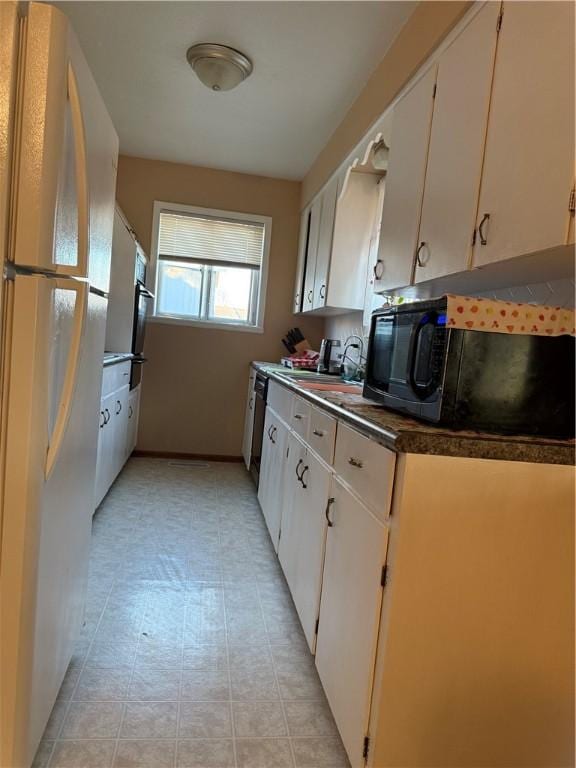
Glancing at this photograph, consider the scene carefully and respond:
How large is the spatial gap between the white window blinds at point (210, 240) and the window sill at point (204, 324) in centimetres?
56

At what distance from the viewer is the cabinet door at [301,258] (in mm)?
4309

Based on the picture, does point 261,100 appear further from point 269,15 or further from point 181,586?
point 181,586

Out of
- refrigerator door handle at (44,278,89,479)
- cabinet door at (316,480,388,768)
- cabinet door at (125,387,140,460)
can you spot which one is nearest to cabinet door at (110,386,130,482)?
cabinet door at (125,387,140,460)

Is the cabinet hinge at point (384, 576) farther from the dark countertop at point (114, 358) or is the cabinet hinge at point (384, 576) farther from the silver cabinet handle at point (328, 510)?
the dark countertop at point (114, 358)

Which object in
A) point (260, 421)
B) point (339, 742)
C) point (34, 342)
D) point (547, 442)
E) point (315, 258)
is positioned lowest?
point (339, 742)

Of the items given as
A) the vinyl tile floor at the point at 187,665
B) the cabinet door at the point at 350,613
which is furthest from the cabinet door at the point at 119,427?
the cabinet door at the point at 350,613

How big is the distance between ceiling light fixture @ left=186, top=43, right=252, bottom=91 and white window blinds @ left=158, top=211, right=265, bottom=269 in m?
1.72

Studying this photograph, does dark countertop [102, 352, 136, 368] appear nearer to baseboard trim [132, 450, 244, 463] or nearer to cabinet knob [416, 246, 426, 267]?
baseboard trim [132, 450, 244, 463]

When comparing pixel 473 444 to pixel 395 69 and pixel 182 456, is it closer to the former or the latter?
pixel 395 69

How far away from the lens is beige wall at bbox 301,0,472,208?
6.28 ft

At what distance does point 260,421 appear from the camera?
3506mm

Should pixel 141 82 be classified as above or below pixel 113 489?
above

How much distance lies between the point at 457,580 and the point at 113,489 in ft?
9.37

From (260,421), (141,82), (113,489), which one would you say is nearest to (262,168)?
(141,82)
